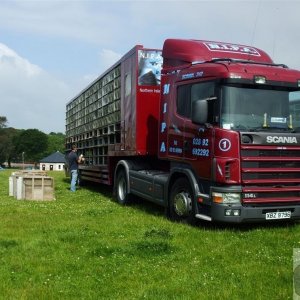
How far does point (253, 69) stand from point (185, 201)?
2.80 meters

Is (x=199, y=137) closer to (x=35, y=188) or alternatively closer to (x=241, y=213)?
(x=241, y=213)

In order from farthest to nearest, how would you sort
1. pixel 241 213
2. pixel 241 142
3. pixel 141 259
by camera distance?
pixel 241 213, pixel 241 142, pixel 141 259

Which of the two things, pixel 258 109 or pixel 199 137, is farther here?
pixel 199 137

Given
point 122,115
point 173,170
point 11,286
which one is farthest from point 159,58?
point 11,286

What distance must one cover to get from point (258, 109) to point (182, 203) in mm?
2371

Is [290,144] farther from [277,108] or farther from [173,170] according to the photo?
[173,170]

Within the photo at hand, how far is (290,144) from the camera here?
29.5 feet

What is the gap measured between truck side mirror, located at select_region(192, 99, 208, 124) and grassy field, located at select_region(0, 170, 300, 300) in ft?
6.61

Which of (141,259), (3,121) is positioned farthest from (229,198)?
(3,121)

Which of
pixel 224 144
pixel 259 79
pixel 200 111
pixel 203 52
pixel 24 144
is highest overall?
pixel 24 144

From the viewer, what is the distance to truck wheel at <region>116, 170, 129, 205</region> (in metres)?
13.4

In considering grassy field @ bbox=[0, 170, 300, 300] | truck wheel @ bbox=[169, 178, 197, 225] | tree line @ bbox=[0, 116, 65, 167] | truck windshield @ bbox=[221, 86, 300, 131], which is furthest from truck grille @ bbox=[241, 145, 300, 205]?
tree line @ bbox=[0, 116, 65, 167]

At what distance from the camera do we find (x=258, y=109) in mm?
8945

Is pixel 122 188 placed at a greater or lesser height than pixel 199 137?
lesser
